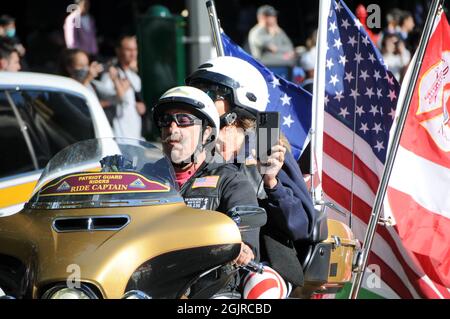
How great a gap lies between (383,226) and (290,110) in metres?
0.96

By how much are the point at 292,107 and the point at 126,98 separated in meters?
5.96

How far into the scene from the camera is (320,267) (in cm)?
567

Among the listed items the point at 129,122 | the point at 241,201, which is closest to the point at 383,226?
the point at 241,201

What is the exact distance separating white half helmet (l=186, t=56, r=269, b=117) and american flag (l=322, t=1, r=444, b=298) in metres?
1.33

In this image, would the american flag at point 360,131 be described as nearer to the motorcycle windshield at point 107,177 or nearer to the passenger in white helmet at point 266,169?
the passenger in white helmet at point 266,169

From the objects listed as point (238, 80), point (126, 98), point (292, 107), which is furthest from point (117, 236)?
point (126, 98)

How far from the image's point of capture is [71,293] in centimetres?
403

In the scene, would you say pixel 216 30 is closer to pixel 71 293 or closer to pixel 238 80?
pixel 238 80

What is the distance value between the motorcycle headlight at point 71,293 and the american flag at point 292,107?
3.31 m

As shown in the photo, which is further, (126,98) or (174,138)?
(126,98)

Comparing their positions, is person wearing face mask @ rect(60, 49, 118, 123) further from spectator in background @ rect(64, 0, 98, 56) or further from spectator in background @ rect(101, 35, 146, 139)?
spectator in background @ rect(64, 0, 98, 56)

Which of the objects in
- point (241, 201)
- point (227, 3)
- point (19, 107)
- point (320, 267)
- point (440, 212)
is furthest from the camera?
point (227, 3)
